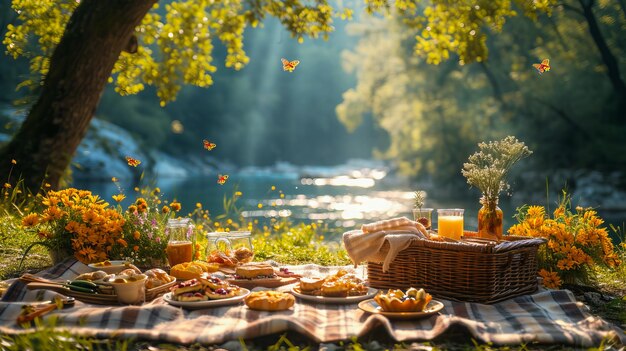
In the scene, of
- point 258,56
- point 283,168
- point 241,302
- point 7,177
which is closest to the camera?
point 241,302

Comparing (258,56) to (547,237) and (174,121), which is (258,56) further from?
(547,237)

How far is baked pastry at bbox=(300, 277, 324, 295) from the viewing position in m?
4.02

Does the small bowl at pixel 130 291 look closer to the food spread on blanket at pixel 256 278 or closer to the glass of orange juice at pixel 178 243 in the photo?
the food spread on blanket at pixel 256 278

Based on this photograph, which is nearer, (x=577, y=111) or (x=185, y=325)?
(x=185, y=325)

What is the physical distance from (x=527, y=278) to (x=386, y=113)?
24.0 meters

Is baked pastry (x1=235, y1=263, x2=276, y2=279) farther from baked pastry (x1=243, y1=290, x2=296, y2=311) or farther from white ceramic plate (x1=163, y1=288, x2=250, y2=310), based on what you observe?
baked pastry (x1=243, y1=290, x2=296, y2=311)

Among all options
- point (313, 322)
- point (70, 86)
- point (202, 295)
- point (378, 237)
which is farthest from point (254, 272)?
point (70, 86)

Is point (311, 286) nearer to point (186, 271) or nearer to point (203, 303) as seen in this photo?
point (203, 303)

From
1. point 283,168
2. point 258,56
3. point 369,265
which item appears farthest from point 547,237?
point 258,56

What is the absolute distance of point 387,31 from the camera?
28.0 metres

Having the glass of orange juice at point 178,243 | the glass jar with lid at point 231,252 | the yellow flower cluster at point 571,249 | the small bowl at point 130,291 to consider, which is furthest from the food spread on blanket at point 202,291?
the yellow flower cluster at point 571,249

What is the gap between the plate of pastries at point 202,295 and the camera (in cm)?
377

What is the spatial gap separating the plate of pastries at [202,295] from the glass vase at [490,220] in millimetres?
1684

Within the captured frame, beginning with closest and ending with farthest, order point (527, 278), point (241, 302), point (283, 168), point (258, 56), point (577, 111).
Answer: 1. point (241, 302)
2. point (527, 278)
3. point (577, 111)
4. point (283, 168)
5. point (258, 56)
